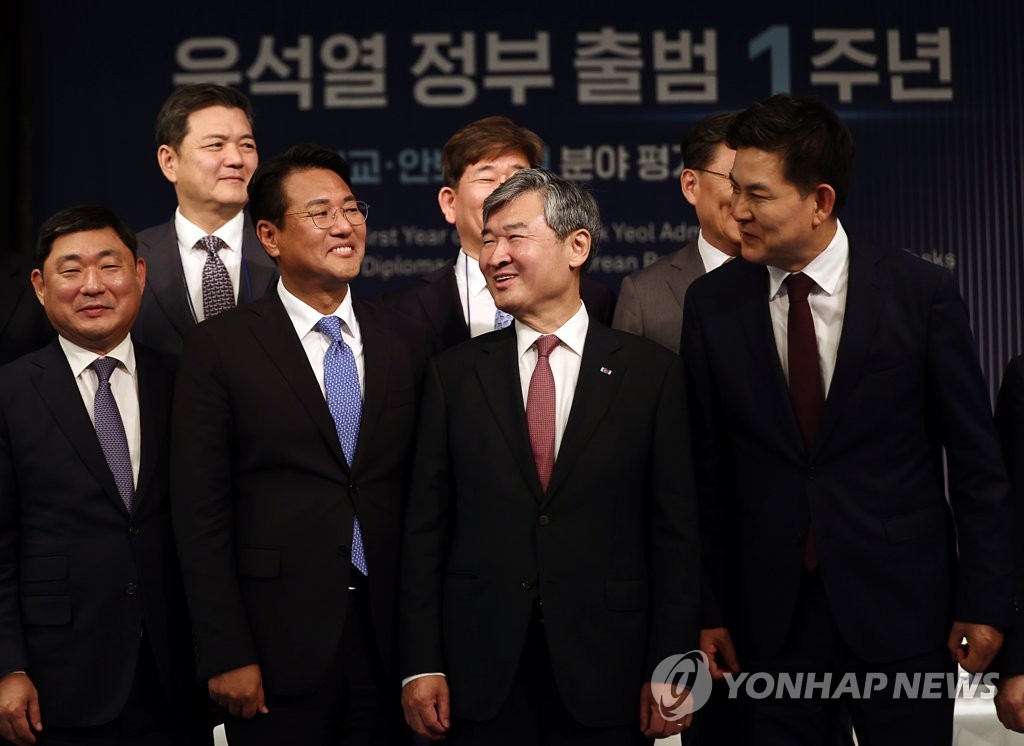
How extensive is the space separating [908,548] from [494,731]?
3.11ft

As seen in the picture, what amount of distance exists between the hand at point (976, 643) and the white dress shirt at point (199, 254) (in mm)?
2156

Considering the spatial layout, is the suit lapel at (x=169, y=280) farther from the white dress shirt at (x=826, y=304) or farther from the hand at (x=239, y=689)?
the white dress shirt at (x=826, y=304)

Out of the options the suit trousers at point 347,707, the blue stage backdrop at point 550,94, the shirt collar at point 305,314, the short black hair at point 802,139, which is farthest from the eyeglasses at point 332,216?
the blue stage backdrop at point 550,94

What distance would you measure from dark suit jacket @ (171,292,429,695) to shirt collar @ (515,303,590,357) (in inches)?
13.4

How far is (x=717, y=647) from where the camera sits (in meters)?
2.85

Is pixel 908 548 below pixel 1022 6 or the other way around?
below

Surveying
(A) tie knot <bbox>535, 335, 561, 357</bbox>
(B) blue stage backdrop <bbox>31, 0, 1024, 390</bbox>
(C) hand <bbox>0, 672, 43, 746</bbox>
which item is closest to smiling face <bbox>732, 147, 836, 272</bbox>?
(A) tie knot <bbox>535, 335, 561, 357</bbox>

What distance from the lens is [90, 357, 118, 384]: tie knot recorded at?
3.00 metres

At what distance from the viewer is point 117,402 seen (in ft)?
9.87

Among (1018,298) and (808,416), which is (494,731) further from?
(1018,298)

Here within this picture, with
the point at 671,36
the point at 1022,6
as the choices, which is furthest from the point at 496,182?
the point at 1022,6

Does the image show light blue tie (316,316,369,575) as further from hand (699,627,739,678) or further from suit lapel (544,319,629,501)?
hand (699,627,739,678)

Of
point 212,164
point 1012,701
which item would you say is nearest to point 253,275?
point 212,164

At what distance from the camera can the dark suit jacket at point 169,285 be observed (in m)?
3.64
